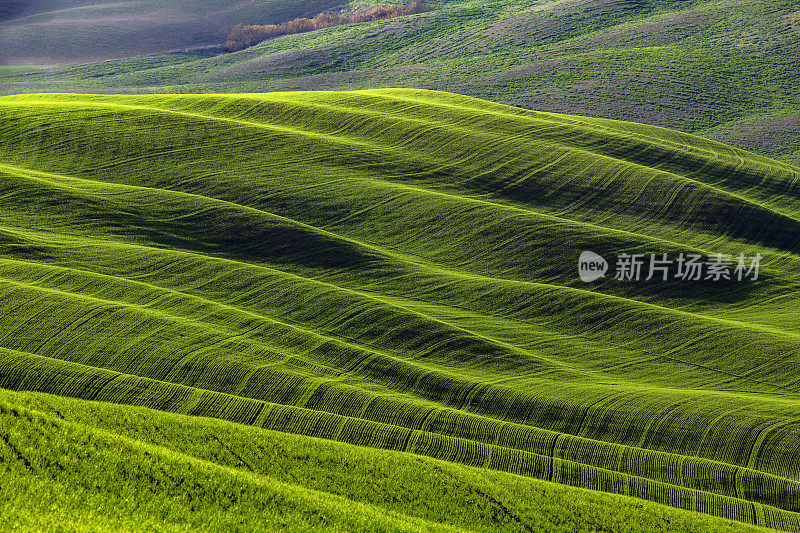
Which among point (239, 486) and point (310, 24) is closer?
point (239, 486)

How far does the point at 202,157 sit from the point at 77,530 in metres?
36.2

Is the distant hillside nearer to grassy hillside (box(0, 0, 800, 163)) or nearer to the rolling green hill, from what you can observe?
grassy hillside (box(0, 0, 800, 163))

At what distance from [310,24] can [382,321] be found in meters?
125

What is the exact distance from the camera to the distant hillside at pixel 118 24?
438 feet

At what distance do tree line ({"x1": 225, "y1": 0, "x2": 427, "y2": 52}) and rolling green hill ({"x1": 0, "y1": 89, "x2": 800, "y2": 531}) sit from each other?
88365 millimetres

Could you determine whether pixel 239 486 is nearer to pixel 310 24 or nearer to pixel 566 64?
pixel 566 64

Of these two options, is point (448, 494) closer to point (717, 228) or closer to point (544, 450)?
point (544, 450)

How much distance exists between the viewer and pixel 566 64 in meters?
93.2

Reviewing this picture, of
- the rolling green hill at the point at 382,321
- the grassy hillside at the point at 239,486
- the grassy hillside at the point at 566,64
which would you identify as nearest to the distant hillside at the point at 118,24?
the grassy hillside at the point at 566,64

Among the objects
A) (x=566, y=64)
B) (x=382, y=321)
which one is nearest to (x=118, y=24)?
(x=566, y=64)

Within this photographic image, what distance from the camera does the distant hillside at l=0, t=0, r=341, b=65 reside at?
438 feet

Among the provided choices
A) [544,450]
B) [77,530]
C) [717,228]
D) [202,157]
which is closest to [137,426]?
[77,530]

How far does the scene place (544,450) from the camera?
23.6 m

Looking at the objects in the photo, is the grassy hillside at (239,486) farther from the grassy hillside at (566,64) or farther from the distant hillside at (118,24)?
the distant hillside at (118,24)
